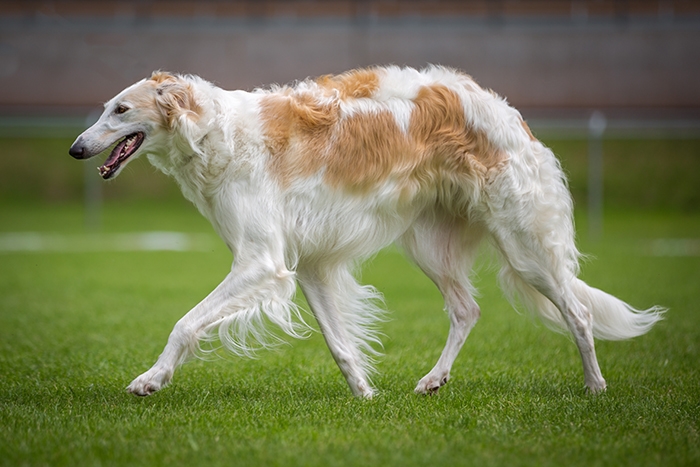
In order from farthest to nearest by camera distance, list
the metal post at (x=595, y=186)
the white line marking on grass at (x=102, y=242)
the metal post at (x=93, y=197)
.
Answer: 1. the metal post at (x=93, y=197)
2. the metal post at (x=595, y=186)
3. the white line marking on grass at (x=102, y=242)

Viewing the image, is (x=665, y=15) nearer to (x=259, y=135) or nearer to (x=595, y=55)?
(x=595, y=55)

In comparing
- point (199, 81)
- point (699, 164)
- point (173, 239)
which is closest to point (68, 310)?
point (199, 81)

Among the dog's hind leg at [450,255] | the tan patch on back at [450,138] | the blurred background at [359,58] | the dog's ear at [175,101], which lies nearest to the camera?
the dog's ear at [175,101]

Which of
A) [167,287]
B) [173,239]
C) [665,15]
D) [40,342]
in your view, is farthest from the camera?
[665,15]

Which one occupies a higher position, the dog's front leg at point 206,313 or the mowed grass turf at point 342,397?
the dog's front leg at point 206,313

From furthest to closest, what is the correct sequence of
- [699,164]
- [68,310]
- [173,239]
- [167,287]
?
[699,164], [173,239], [167,287], [68,310]

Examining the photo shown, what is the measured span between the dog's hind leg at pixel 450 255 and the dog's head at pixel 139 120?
75.3 inches

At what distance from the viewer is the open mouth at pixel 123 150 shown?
509 cm

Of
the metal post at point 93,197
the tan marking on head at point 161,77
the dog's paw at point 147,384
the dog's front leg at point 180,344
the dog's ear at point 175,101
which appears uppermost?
the tan marking on head at point 161,77

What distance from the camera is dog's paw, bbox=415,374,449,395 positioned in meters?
5.63

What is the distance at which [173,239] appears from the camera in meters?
18.9

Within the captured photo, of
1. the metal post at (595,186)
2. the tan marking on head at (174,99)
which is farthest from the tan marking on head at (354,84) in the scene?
the metal post at (595,186)

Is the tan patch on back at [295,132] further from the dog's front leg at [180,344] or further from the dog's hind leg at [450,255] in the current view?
the dog's hind leg at [450,255]

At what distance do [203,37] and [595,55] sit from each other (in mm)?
11396
